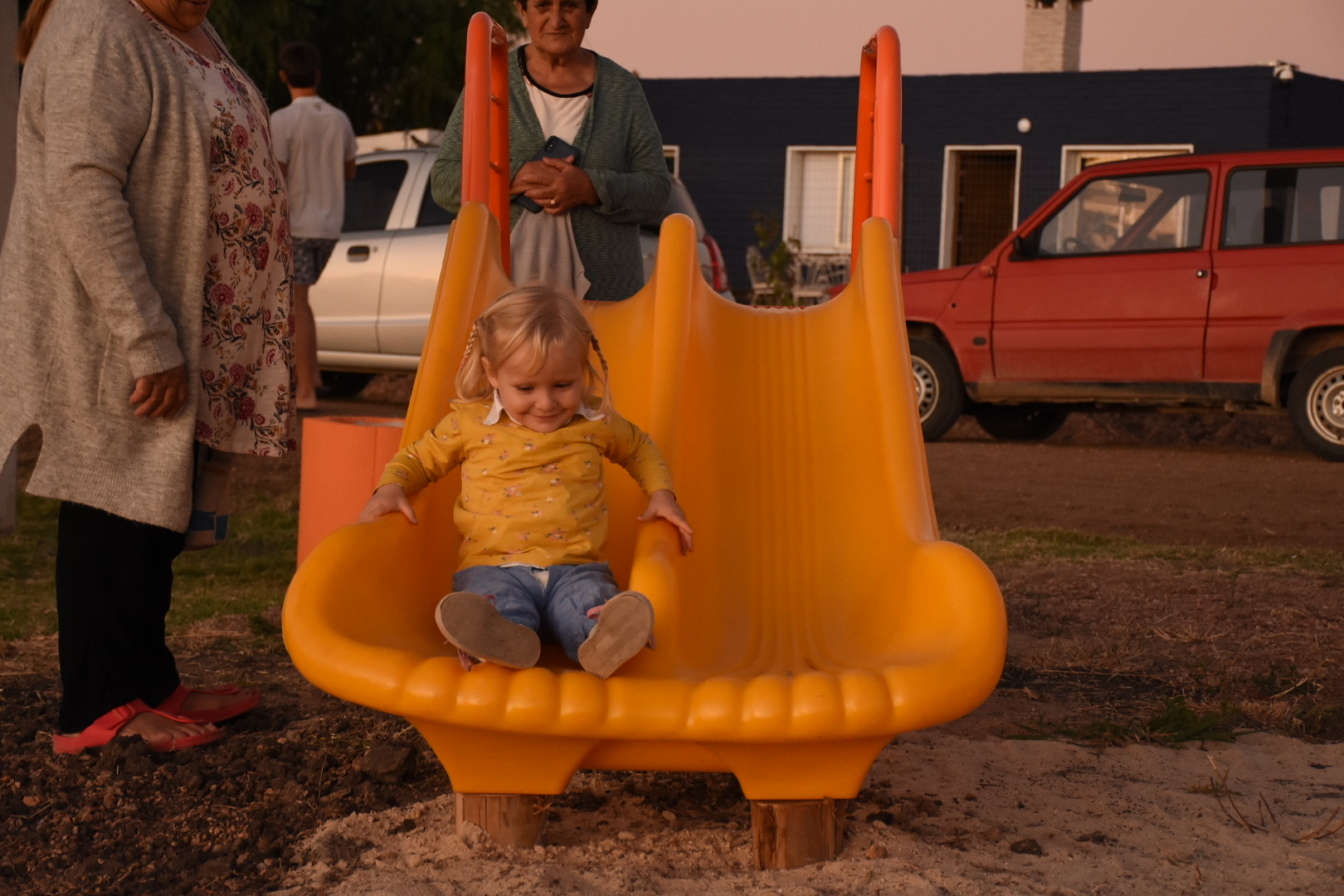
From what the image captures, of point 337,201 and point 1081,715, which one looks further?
point 337,201

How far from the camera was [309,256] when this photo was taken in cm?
891

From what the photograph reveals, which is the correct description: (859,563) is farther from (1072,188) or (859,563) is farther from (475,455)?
(1072,188)

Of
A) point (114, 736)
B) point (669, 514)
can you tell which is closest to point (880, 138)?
point (669, 514)

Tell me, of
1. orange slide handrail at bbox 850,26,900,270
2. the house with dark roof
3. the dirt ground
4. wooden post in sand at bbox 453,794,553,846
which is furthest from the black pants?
the house with dark roof

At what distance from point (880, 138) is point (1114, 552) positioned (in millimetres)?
2799

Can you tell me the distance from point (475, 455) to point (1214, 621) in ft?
9.83

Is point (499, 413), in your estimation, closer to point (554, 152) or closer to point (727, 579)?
point (727, 579)

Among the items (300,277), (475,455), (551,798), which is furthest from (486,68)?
(300,277)

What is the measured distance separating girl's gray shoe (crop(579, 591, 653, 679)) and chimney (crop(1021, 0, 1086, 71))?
2268cm

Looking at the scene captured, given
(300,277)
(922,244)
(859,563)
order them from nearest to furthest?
(859,563)
(300,277)
(922,244)

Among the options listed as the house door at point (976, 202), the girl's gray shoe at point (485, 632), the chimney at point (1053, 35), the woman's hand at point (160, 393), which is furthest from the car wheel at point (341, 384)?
the chimney at point (1053, 35)

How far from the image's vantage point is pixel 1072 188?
9.94 m

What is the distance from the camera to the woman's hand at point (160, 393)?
3217 millimetres

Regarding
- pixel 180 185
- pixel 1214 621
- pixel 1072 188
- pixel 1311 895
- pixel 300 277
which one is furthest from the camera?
pixel 1072 188
